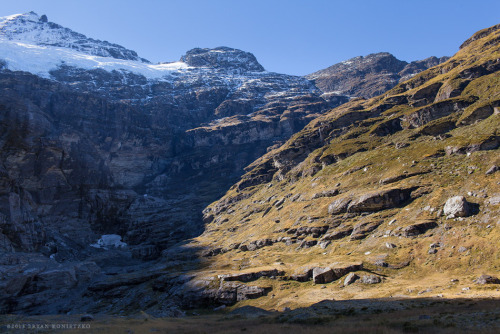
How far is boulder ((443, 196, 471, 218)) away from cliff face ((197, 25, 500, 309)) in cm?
20

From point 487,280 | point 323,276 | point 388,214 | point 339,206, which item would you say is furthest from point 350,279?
point 339,206

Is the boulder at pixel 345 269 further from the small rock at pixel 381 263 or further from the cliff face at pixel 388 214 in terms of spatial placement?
the small rock at pixel 381 263

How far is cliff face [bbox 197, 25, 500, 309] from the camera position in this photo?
4800 centimetres

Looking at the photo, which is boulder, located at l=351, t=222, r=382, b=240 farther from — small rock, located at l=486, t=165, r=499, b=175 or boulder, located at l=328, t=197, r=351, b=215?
small rock, located at l=486, t=165, r=499, b=175

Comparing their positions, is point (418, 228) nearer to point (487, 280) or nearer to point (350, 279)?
point (350, 279)

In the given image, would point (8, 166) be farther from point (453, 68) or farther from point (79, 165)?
point (453, 68)

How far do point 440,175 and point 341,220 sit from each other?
87.2 ft

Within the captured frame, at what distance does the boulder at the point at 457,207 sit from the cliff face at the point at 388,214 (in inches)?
7.8

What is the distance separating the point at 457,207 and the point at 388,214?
1635 cm

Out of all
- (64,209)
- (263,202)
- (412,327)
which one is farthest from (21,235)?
(412,327)

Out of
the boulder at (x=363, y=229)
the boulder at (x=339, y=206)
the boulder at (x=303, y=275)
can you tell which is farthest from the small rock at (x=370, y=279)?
the boulder at (x=339, y=206)

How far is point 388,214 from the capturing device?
70.1 meters

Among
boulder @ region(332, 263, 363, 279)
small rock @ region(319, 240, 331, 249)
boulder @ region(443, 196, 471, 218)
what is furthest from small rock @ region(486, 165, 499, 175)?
small rock @ region(319, 240, 331, 249)

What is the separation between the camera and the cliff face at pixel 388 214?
48000mm
